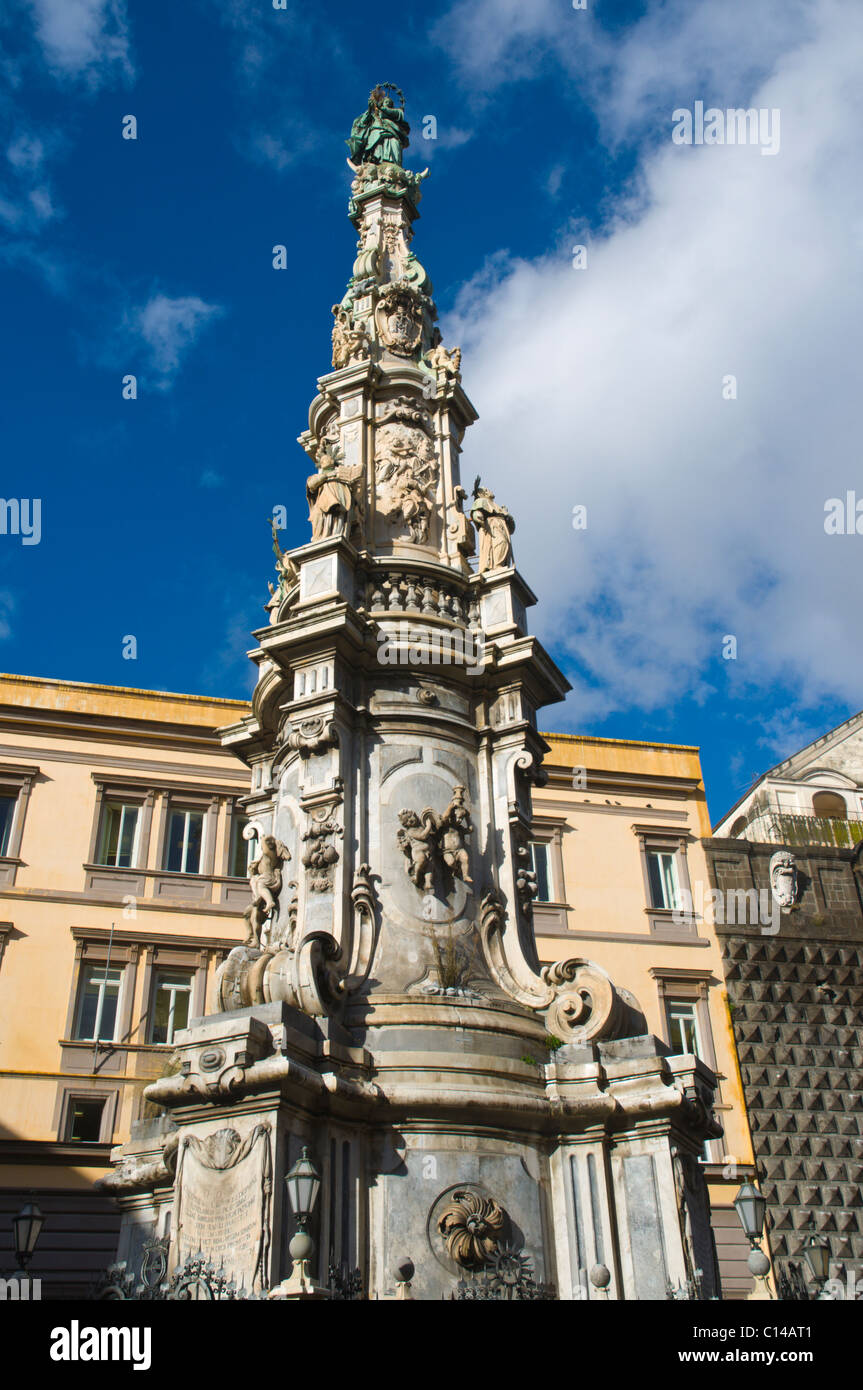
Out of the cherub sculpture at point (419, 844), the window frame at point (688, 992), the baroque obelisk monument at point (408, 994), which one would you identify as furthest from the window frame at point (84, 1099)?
the cherub sculpture at point (419, 844)

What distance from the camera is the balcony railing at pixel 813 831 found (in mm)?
32656

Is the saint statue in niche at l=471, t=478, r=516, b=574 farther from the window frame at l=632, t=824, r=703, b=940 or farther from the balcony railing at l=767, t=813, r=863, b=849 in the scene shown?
the balcony railing at l=767, t=813, r=863, b=849

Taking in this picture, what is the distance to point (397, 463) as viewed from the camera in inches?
671

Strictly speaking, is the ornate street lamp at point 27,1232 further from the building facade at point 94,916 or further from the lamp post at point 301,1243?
the building facade at point 94,916

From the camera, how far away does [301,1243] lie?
351 inches

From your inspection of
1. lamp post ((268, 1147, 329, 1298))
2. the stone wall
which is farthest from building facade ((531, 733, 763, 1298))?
lamp post ((268, 1147, 329, 1298))

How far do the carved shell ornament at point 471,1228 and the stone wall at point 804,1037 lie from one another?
16518 millimetres

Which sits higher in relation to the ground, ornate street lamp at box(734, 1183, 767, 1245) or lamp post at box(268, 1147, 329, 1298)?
ornate street lamp at box(734, 1183, 767, 1245)

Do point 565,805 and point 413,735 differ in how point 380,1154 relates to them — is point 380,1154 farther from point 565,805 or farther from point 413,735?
point 565,805

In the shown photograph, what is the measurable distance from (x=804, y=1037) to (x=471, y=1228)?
1912 centimetres

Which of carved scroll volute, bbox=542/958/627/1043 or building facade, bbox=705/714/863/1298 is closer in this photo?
carved scroll volute, bbox=542/958/627/1043

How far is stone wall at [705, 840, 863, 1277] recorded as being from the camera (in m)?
25.5

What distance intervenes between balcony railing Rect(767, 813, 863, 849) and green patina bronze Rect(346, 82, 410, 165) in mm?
20489
